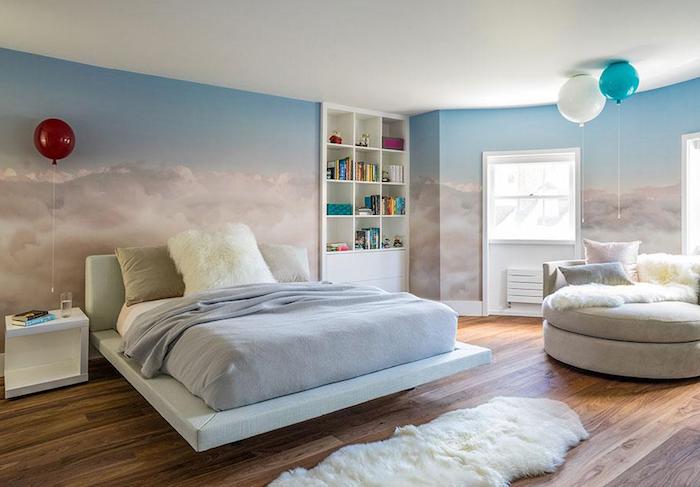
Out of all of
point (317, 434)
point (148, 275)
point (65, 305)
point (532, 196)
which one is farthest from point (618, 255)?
point (65, 305)

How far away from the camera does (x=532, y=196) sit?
5.51 metres

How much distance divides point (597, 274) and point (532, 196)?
1.68 metres

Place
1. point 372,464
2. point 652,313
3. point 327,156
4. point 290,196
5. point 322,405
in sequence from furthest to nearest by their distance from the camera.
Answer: point 327,156 → point 290,196 → point 652,313 → point 322,405 → point 372,464

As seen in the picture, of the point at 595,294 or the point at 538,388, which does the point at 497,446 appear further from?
the point at 595,294

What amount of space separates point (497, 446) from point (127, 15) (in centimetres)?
327

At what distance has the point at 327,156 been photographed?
540 cm

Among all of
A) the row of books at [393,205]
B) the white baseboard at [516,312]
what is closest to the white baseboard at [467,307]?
the white baseboard at [516,312]

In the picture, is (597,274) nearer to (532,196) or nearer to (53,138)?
(532,196)

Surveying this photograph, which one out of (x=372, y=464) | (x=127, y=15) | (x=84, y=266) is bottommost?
(x=372, y=464)

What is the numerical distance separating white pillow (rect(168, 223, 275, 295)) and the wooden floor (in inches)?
34.7

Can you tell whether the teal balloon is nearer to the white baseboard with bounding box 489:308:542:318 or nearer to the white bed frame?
the white bed frame

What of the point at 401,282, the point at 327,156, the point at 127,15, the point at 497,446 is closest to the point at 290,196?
the point at 327,156

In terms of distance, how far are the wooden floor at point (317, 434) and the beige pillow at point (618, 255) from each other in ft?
4.08

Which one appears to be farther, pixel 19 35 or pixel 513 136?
pixel 513 136
